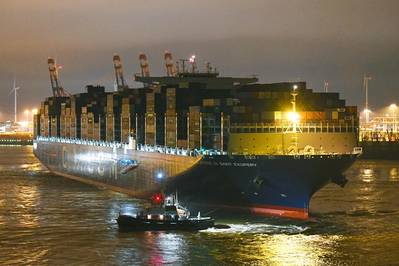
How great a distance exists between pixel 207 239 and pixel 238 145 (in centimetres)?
1143

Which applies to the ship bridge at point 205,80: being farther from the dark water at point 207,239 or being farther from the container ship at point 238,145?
the dark water at point 207,239

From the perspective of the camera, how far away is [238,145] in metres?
44.4

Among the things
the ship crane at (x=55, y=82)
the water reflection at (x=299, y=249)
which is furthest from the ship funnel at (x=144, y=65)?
the water reflection at (x=299, y=249)

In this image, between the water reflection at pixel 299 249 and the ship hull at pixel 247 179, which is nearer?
the water reflection at pixel 299 249

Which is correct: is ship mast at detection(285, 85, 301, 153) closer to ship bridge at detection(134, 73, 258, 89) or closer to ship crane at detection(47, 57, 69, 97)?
ship bridge at detection(134, 73, 258, 89)

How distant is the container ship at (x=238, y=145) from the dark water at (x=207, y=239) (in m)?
2.27

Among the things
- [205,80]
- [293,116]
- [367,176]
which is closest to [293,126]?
[293,116]

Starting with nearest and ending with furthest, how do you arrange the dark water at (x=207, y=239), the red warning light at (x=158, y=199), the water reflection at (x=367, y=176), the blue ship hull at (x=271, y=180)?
the dark water at (x=207, y=239) < the blue ship hull at (x=271, y=180) < the red warning light at (x=158, y=199) < the water reflection at (x=367, y=176)

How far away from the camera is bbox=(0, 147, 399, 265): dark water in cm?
3014

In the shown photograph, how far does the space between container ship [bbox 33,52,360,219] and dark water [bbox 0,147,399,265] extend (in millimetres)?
2269

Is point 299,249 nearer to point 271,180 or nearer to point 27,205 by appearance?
point 271,180

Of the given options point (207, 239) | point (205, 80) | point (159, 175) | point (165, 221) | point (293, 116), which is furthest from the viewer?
point (205, 80)

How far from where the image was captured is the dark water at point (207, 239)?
3014cm

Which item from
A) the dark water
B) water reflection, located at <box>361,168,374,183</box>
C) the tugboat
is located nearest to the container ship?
the dark water
